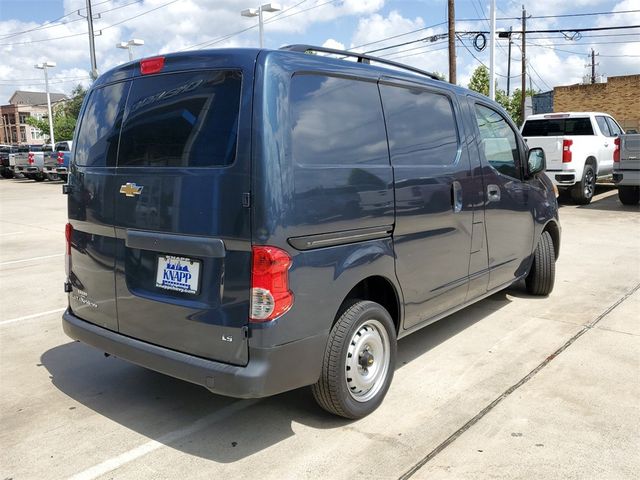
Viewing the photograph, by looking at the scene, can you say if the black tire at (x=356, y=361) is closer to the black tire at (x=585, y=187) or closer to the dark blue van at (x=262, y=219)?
the dark blue van at (x=262, y=219)

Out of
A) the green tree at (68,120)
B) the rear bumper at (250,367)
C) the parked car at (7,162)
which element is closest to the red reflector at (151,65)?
the rear bumper at (250,367)

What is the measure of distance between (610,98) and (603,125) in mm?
23746

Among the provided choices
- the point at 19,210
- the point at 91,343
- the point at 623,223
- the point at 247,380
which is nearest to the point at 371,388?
the point at 247,380

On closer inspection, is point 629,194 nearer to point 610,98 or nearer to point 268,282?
point 268,282

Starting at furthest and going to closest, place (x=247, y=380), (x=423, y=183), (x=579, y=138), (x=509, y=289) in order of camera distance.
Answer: (x=579, y=138) → (x=509, y=289) → (x=423, y=183) → (x=247, y=380)

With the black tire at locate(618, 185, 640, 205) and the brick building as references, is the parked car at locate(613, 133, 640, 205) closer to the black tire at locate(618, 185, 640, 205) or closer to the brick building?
the black tire at locate(618, 185, 640, 205)

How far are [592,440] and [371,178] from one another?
1.93 m

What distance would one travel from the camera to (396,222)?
362cm

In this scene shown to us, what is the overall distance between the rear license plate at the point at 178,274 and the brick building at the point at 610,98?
117ft

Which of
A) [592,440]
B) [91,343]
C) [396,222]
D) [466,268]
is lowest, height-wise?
[592,440]

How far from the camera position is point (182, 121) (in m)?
3.16

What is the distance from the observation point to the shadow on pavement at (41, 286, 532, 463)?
3.33m

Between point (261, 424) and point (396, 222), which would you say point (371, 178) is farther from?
point (261, 424)

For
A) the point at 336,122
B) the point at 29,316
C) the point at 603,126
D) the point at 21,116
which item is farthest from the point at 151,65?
the point at 21,116
